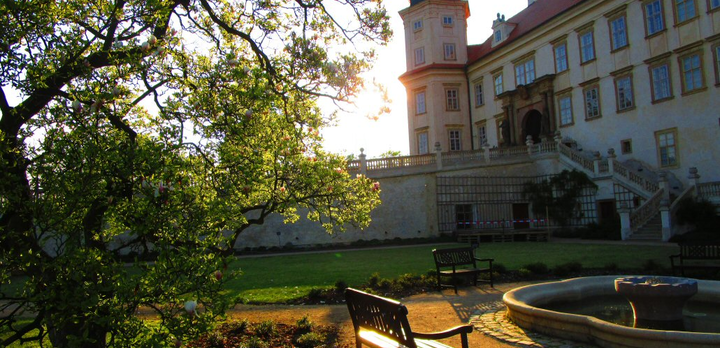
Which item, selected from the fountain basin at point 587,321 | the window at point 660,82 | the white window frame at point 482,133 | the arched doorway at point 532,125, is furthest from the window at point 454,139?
the fountain basin at point 587,321

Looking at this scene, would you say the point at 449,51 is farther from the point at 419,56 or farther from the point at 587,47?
the point at 587,47

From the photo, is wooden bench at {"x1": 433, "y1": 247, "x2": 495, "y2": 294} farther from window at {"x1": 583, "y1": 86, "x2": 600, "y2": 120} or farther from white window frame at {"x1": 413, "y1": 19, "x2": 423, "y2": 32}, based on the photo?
white window frame at {"x1": 413, "y1": 19, "x2": 423, "y2": 32}

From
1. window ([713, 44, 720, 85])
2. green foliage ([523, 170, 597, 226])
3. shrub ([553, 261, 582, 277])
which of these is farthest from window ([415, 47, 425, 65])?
shrub ([553, 261, 582, 277])

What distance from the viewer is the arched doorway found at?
36294mm

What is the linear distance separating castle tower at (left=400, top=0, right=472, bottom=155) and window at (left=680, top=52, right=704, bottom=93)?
18.2 m

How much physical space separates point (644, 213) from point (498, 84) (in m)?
18.1

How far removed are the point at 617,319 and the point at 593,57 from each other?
2761 cm

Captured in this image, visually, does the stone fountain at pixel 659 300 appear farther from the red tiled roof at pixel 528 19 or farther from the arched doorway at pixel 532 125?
the arched doorway at pixel 532 125

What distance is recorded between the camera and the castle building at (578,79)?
2522 centimetres

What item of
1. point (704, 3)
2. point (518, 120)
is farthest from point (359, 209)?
point (518, 120)

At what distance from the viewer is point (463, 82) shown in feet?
140

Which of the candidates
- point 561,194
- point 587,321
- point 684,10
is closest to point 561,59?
point 684,10

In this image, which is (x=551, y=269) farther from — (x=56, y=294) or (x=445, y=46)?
(x=445, y=46)

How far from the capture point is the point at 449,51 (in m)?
43.1
